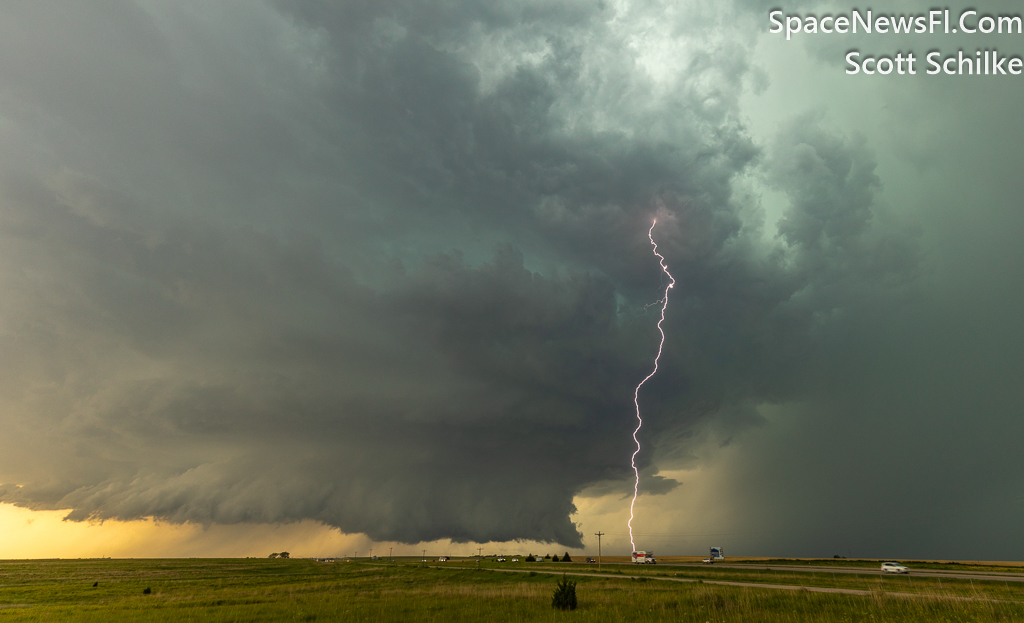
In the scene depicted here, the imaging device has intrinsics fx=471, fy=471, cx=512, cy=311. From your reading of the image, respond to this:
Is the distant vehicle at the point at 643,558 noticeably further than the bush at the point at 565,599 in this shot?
Yes

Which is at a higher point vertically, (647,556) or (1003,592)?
(1003,592)

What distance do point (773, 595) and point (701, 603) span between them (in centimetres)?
709

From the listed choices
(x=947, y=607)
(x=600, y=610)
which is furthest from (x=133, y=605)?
(x=947, y=607)

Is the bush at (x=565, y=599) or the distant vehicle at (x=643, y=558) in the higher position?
the bush at (x=565, y=599)

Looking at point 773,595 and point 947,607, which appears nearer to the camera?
point 947,607

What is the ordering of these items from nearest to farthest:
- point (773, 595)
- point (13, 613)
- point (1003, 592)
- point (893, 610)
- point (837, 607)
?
point (893, 610)
point (837, 607)
point (773, 595)
point (1003, 592)
point (13, 613)

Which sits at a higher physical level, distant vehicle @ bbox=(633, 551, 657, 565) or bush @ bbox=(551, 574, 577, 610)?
bush @ bbox=(551, 574, 577, 610)

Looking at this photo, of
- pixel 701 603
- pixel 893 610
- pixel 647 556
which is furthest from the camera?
pixel 647 556

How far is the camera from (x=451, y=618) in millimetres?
27719

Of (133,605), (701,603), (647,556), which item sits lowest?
(647,556)

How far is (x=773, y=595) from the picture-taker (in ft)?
110

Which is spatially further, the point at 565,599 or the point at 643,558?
the point at 643,558

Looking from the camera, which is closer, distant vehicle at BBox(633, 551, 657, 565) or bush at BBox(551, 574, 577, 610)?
bush at BBox(551, 574, 577, 610)

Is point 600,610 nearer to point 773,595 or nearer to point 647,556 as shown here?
point 773,595
